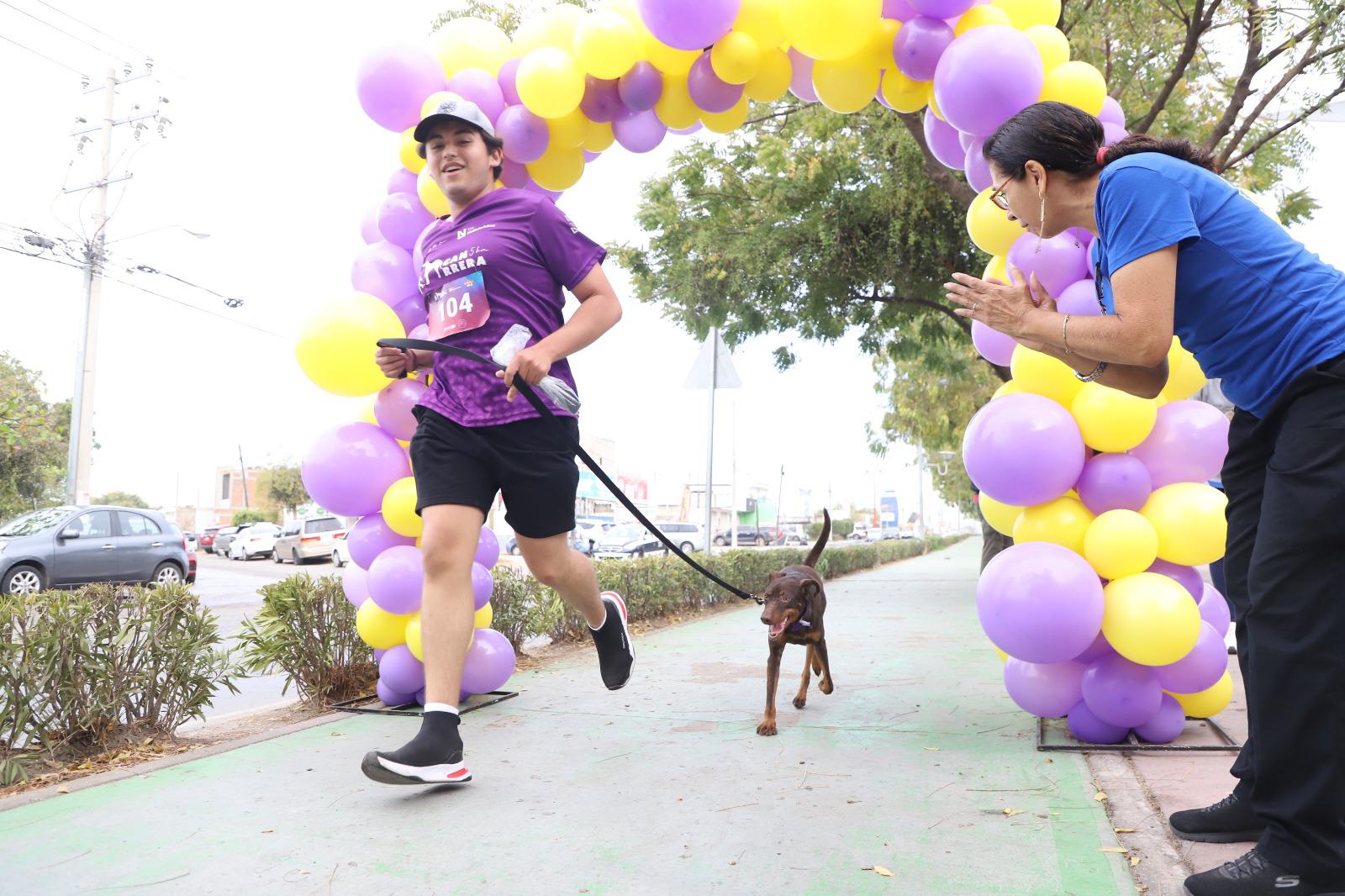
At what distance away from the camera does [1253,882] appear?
185cm

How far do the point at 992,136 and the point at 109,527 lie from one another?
1421 centimetres

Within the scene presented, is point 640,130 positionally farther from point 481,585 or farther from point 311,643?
point 311,643

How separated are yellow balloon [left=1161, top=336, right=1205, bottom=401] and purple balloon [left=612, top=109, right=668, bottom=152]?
2574mm

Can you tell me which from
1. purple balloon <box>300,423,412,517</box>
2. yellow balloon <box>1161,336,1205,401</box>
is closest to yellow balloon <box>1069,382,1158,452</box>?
yellow balloon <box>1161,336,1205,401</box>


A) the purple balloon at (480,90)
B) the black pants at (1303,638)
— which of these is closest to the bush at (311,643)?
the purple balloon at (480,90)

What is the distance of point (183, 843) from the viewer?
7.77 ft

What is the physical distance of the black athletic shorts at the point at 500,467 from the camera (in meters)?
2.87

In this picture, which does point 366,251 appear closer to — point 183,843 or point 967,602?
point 183,843

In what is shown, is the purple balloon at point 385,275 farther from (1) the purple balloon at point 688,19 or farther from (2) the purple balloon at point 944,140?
(2) the purple balloon at point 944,140

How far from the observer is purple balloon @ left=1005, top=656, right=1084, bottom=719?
3.34 meters

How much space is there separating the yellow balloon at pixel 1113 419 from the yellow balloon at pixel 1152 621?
517 mm

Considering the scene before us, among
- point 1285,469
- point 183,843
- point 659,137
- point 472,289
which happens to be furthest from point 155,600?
point 1285,469

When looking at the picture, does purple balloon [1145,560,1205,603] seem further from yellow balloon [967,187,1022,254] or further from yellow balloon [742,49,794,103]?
yellow balloon [742,49,794,103]

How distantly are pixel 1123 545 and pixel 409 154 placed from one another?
3.62 m
